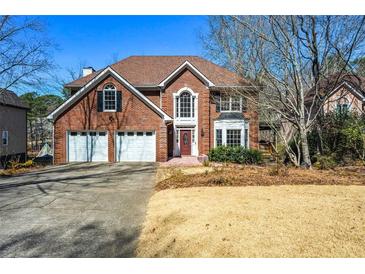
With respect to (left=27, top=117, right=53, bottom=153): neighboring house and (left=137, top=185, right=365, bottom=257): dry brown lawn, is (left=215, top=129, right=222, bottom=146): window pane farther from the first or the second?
(left=27, top=117, right=53, bottom=153): neighboring house

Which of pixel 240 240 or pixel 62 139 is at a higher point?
pixel 62 139

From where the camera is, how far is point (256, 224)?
5.77 meters

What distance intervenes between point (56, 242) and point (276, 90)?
13.6 m

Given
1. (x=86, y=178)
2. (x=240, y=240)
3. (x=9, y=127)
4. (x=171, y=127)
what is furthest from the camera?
(x=9, y=127)

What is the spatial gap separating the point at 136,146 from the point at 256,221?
14.2 meters

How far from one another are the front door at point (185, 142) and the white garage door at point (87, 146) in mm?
6193

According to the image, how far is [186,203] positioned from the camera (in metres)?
7.67

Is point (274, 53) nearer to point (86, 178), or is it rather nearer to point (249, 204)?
point (249, 204)

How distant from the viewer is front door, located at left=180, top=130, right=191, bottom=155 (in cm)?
2223

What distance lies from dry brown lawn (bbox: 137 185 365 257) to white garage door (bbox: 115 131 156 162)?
34.3ft

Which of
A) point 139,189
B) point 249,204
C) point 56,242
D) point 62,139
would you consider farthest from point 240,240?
point 62,139

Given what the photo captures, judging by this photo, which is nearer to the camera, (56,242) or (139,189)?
(56,242)

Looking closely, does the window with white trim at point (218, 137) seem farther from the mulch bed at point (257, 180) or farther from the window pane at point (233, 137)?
the mulch bed at point (257, 180)

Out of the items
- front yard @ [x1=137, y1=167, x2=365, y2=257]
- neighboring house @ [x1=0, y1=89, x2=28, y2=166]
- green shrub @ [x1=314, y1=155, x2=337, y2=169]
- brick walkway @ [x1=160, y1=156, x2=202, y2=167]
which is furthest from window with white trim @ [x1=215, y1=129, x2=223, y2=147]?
neighboring house @ [x1=0, y1=89, x2=28, y2=166]
